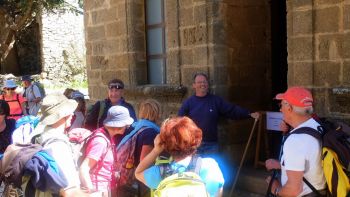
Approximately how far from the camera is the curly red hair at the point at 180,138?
2748mm

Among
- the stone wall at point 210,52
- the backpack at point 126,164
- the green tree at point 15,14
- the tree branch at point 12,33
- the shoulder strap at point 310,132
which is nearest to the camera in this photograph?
the shoulder strap at point 310,132

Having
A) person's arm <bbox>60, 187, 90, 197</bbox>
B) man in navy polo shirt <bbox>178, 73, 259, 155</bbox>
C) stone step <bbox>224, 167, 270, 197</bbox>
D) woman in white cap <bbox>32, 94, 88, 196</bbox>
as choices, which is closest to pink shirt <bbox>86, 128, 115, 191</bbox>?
woman in white cap <bbox>32, 94, 88, 196</bbox>

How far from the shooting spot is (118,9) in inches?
272

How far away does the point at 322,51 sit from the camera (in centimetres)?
429

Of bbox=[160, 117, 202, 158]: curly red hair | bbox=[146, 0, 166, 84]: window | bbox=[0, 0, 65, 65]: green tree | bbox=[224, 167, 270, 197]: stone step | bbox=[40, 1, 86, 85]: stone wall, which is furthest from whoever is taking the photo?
bbox=[40, 1, 86, 85]: stone wall

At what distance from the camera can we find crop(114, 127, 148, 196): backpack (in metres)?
3.75

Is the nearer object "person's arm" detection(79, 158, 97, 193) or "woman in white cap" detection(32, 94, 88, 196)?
"woman in white cap" detection(32, 94, 88, 196)

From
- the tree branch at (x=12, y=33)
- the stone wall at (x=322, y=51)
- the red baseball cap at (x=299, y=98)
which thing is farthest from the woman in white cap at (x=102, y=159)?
the tree branch at (x=12, y=33)

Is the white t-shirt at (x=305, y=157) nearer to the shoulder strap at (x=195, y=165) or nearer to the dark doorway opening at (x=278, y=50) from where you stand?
the shoulder strap at (x=195, y=165)

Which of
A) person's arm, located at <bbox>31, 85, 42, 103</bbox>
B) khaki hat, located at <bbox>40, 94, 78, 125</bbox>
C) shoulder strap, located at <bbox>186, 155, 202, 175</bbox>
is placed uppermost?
khaki hat, located at <bbox>40, 94, 78, 125</bbox>

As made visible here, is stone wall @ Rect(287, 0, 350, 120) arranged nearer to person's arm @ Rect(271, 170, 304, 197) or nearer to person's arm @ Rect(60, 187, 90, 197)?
person's arm @ Rect(271, 170, 304, 197)

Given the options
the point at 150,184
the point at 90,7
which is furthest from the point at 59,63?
the point at 150,184

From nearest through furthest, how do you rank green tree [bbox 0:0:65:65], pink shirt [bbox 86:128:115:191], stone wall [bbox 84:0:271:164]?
pink shirt [bbox 86:128:115:191] < stone wall [bbox 84:0:271:164] < green tree [bbox 0:0:65:65]

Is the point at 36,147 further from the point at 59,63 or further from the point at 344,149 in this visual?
the point at 59,63
